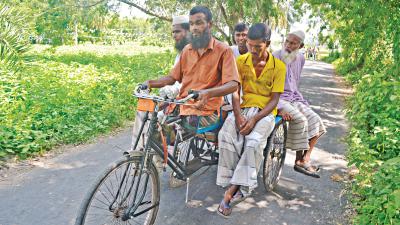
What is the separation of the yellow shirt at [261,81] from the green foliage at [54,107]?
3.28m

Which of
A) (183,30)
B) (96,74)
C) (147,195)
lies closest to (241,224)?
(147,195)

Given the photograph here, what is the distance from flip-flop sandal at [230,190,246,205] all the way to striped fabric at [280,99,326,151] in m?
1.20

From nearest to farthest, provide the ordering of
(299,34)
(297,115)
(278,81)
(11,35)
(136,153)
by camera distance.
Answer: (136,153) < (278,81) < (297,115) < (299,34) < (11,35)

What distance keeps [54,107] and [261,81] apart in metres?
4.43

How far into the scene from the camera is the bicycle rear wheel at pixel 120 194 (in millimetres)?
2744

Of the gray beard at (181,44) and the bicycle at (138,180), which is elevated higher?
the gray beard at (181,44)

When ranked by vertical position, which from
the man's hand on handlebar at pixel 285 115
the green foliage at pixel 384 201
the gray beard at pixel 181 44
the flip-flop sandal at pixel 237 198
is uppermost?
the gray beard at pixel 181 44

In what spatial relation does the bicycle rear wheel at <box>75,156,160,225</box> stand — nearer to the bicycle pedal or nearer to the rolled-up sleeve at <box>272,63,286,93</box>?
the bicycle pedal

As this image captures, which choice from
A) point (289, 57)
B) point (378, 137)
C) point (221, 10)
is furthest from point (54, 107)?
point (221, 10)

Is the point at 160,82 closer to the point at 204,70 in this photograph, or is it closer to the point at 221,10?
the point at 204,70

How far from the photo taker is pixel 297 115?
4297mm

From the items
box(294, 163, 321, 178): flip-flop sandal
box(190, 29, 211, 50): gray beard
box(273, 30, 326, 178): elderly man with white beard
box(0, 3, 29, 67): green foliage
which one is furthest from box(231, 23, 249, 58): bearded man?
box(0, 3, 29, 67): green foliage

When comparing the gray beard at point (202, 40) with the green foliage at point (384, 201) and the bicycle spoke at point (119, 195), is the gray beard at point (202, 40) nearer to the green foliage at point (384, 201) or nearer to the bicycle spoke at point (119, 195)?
the bicycle spoke at point (119, 195)

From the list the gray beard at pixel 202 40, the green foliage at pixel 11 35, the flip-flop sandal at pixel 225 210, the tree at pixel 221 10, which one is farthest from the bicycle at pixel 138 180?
the tree at pixel 221 10
